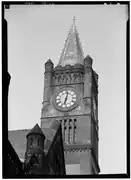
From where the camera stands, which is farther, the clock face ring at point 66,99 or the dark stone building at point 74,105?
the clock face ring at point 66,99

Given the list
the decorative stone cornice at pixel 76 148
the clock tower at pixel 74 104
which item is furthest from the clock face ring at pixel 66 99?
the decorative stone cornice at pixel 76 148

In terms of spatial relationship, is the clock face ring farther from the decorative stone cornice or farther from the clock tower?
the decorative stone cornice

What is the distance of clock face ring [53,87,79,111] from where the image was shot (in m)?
45.8

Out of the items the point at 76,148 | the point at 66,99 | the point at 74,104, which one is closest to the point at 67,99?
the point at 66,99

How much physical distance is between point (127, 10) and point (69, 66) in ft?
117

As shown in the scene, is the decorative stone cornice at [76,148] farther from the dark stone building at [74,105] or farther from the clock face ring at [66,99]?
the clock face ring at [66,99]

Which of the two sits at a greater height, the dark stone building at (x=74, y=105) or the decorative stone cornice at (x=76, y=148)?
the dark stone building at (x=74, y=105)

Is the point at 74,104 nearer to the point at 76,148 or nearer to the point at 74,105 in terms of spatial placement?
the point at 74,105

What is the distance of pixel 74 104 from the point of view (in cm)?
4575

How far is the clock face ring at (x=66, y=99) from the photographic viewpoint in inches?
1804

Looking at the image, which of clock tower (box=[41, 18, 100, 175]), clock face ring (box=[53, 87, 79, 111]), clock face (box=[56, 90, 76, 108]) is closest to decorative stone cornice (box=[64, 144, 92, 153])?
clock tower (box=[41, 18, 100, 175])

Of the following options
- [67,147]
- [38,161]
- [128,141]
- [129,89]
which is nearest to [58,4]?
[129,89]

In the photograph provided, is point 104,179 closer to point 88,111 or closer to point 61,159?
point 61,159

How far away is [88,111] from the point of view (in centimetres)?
4528
